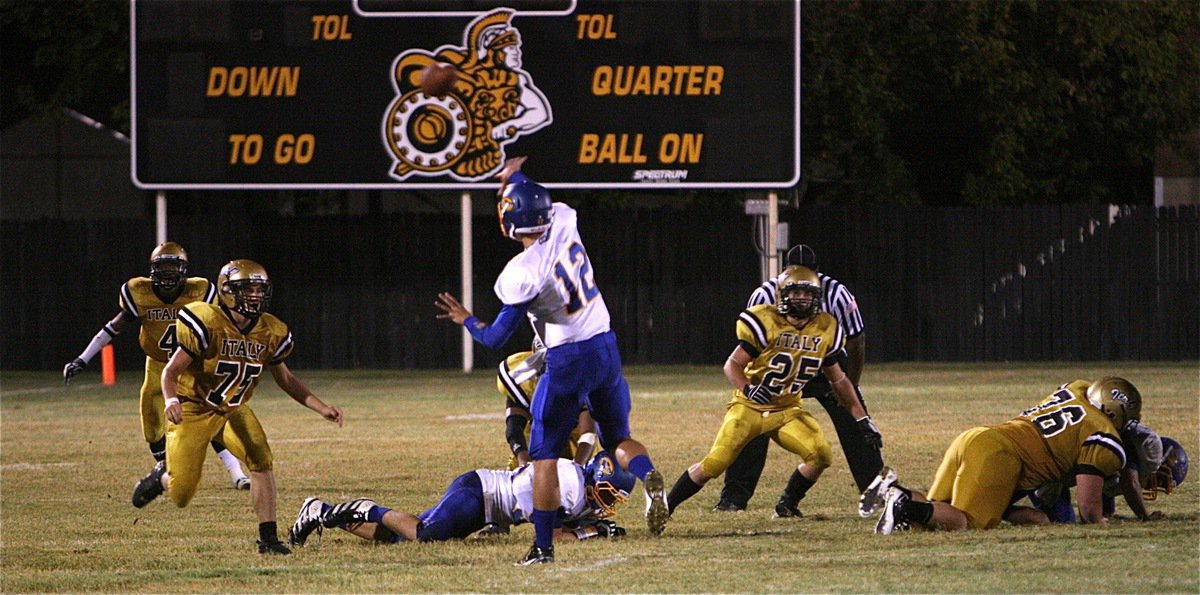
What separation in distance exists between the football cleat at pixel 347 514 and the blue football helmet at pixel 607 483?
42.7 inches

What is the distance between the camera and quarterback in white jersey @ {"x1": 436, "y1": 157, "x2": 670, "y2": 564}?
7.67 m

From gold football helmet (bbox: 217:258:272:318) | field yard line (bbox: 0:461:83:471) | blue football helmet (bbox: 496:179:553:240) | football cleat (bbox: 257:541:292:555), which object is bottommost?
field yard line (bbox: 0:461:83:471)

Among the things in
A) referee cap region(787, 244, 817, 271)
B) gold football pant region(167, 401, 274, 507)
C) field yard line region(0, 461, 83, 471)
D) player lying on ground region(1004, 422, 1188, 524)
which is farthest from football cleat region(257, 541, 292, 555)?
field yard line region(0, 461, 83, 471)

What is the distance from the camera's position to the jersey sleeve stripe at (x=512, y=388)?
914 cm

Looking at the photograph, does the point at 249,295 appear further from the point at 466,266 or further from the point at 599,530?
the point at 466,266

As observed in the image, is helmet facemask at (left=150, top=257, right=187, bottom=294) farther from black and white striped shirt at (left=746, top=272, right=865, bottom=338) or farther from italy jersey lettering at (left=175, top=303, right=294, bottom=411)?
black and white striped shirt at (left=746, top=272, right=865, bottom=338)

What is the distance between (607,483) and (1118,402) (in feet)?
8.26

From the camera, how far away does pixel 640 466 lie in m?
7.89

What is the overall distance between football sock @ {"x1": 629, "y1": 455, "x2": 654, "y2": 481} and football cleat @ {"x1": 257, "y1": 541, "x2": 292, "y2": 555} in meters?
1.70

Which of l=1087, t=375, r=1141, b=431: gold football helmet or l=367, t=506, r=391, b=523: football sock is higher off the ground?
l=1087, t=375, r=1141, b=431: gold football helmet

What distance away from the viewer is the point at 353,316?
947 inches

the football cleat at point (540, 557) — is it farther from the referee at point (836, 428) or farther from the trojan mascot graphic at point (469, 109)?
the trojan mascot graphic at point (469, 109)

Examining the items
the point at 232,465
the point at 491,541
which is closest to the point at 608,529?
the point at 491,541

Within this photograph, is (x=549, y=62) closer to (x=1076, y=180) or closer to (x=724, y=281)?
(x=724, y=281)
